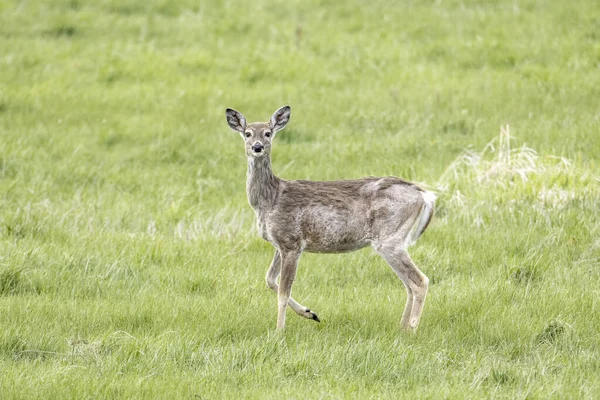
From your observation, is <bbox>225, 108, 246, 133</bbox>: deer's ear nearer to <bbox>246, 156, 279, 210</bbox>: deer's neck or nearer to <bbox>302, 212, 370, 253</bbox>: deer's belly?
<bbox>246, 156, 279, 210</bbox>: deer's neck

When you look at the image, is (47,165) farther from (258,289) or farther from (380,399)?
(380,399)

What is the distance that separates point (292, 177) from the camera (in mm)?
12898

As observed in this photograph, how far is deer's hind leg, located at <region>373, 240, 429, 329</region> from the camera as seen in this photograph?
24.8 feet

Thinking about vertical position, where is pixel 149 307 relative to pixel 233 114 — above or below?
below

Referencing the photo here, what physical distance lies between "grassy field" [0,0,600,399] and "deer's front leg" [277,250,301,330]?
16 centimetres

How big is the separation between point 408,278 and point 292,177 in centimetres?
538

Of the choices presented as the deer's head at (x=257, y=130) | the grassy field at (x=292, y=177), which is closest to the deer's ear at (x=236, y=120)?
the deer's head at (x=257, y=130)

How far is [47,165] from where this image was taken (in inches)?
522

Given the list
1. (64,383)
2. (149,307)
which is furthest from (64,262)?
(64,383)

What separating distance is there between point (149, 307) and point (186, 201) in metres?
4.17

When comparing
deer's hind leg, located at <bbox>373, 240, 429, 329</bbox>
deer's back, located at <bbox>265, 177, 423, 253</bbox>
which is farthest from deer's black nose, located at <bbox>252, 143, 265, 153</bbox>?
deer's hind leg, located at <bbox>373, 240, 429, 329</bbox>

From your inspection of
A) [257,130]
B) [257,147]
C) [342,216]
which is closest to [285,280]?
[342,216]

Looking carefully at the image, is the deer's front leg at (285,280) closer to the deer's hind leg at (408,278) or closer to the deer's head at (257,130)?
the deer's hind leg at (408,278)

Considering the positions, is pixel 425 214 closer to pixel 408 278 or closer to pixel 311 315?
pixel 408 278
